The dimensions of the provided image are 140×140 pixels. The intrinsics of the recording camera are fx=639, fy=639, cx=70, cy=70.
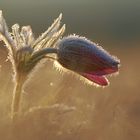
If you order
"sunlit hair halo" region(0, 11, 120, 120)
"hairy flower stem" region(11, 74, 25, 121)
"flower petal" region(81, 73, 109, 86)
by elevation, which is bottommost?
"hairy flower stem" region(11, 74, 25, 121)

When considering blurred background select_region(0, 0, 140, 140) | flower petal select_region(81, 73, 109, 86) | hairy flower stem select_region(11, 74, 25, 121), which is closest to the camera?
blurred background select_region(0, 0, 140, 140)

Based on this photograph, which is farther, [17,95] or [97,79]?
[97,79]

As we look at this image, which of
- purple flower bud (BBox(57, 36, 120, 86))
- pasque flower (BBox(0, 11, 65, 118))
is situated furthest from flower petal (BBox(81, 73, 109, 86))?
pasque flower (BBox(0, 11, 65, 118))

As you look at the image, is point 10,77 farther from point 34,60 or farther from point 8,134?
point 8,134

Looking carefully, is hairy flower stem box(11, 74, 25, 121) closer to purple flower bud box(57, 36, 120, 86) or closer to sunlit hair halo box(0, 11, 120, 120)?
sunlit hair halo box(0, 11, 120, 120)

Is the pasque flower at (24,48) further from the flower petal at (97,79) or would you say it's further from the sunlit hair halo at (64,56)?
the flower petal at (97,79)

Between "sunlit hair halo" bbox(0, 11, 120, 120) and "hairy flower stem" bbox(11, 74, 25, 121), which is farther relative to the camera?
"sunlit hair halo" bbox(0, 11, 120, 120)

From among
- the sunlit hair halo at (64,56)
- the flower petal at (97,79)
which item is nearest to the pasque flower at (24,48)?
the sunlit hair halo at (64,56)

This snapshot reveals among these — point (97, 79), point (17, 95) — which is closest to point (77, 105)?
point (97, 79)

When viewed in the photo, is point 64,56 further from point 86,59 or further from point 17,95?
point 17,95
